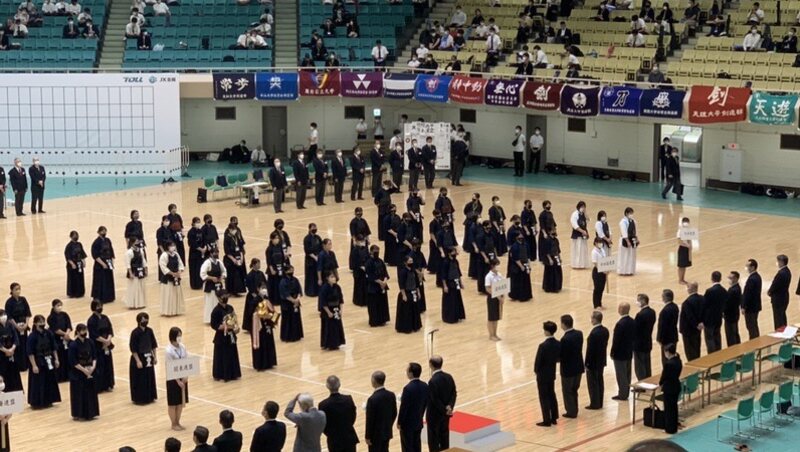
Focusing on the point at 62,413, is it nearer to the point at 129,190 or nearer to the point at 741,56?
the point at 129,190

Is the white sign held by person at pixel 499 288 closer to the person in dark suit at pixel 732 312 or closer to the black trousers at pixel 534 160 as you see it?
the person in dark suit at pixel 732 312

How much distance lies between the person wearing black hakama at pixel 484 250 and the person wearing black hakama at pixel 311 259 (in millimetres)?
3238

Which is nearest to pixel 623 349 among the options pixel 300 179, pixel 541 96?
pixel 300 179

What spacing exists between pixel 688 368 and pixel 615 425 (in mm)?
1506

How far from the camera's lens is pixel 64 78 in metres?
42.0

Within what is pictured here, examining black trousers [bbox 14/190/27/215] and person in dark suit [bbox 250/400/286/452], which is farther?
black trousers [bbox 14/190/27/215]

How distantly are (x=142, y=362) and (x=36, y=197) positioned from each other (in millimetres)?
17421

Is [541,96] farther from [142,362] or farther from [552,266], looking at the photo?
[142,362]

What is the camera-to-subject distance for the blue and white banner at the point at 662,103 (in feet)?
123

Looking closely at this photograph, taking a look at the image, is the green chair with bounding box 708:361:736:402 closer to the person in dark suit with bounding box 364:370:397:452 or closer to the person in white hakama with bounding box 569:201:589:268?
the person in dark suit with bounding box 364:370:397:452

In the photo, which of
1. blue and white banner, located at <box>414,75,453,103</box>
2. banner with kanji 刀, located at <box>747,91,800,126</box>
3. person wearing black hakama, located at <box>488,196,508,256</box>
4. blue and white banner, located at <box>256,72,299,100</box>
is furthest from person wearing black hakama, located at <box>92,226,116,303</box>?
banner with kanji 刀, located at <box>747,91,800,126</box>

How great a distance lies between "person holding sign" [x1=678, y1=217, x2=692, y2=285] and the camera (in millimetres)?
26938

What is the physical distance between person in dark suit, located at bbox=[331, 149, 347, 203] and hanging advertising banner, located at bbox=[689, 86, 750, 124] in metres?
9.98

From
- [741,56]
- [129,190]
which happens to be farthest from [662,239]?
[129,190]
